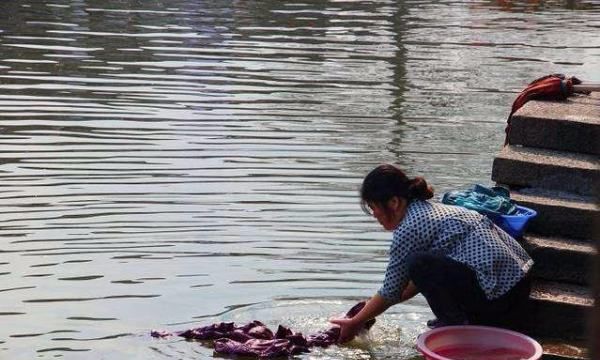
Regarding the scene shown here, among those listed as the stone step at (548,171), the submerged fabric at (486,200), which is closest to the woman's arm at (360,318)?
the submerged fabric at (486,200)

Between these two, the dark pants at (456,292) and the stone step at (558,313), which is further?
the stone step at (558,313)

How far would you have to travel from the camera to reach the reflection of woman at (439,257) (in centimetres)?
557

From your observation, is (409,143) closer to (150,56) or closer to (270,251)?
(270,251)

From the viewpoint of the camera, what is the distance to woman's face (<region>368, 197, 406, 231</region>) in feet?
18.5

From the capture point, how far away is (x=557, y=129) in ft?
22.0

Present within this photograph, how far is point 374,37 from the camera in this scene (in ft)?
58.7

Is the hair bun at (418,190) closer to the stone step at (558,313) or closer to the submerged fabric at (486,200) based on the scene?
the submerged fabric at (486,200)

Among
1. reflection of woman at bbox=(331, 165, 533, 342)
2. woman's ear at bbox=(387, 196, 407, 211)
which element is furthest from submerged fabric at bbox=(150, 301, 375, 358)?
woman's ear at bbox=(387, 196, 407, 211)

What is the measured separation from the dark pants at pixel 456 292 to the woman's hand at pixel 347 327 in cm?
36

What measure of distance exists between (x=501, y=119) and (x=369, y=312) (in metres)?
6.59

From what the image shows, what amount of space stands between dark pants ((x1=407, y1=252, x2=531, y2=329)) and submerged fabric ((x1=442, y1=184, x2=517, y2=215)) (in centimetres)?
43

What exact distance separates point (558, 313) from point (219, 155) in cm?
460

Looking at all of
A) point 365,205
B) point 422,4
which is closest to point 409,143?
point 365,205

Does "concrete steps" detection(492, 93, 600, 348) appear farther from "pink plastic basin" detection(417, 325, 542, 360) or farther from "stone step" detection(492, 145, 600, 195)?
"pink plastic basin" detection(417, 325, 542, 360)
